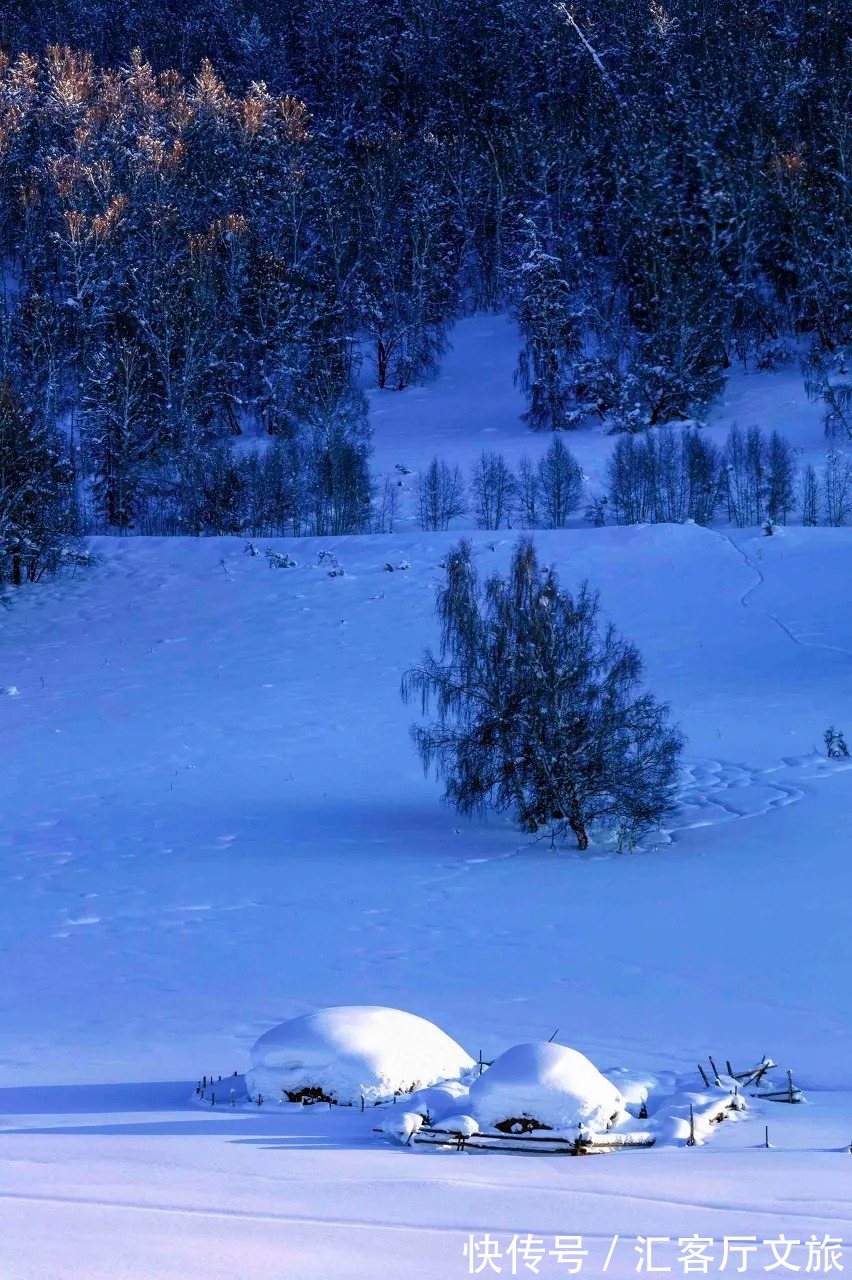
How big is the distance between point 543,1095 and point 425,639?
22.8 metres

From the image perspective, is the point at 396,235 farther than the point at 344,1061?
Yes

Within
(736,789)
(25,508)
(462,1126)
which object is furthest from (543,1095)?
(25,508)

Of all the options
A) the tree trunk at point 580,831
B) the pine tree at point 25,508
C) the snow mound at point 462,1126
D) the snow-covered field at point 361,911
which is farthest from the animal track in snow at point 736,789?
the pine tree at point 25,508

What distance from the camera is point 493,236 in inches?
2484

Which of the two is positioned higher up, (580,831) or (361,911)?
(580,831)

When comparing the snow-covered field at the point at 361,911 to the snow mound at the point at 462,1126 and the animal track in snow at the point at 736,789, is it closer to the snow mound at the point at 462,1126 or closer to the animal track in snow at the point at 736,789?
the animal track in snow at the point at 736,789

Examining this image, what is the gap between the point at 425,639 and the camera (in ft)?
95.1

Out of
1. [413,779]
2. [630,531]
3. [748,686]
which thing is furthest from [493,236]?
[413,779]

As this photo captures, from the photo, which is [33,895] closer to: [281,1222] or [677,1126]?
[677,1126]

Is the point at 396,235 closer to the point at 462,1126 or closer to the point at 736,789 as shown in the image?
the point at 736,789

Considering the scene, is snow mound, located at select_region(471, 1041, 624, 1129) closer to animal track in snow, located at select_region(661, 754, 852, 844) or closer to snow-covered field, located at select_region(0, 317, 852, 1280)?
snow-covered field, located at select_region(0, 317, 852, 1280)

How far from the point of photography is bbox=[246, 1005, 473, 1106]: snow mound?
286 inches

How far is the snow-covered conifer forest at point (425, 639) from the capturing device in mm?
6141

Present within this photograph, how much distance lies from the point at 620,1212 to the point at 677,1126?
7.74 ft
